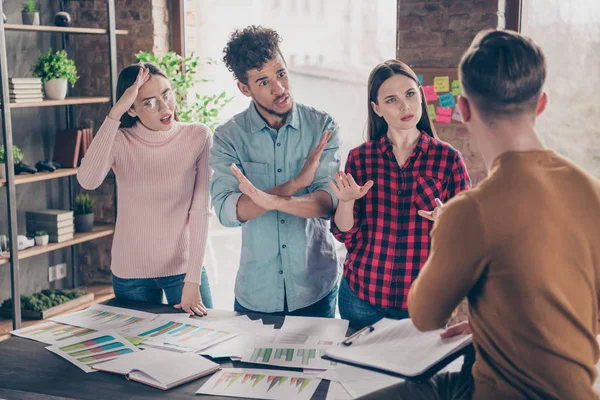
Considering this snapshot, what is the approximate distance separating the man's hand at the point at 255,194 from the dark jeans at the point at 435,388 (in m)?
0.82

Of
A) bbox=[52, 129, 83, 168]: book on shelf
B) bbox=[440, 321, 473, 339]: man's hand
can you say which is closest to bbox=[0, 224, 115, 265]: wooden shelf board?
bbox=[52, 129, 83, 168]: book on shelf

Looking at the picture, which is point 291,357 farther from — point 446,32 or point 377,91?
point 446,32

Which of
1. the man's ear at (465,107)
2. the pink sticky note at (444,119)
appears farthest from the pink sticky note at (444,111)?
the man's ear at (465,107)

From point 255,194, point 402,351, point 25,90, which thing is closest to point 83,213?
A: point 25,90

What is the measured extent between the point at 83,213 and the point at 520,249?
11.2ft

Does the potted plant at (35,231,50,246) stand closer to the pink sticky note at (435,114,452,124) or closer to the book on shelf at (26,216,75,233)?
the book on shelf at (26,216,75,233)

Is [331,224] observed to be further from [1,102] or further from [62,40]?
[62,40]

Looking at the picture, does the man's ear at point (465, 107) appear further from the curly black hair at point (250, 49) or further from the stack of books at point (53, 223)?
the stack of books at point (53, 223)

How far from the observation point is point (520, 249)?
1.18 meters

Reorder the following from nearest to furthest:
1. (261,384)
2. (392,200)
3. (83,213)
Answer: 1. (261,384)
2. (392,200)
3. (83,213)

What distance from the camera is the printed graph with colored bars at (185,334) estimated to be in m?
1.94

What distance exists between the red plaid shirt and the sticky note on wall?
5.46 feet

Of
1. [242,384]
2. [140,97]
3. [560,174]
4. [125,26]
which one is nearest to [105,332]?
[242,384]

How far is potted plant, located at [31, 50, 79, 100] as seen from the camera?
12.7 ft
